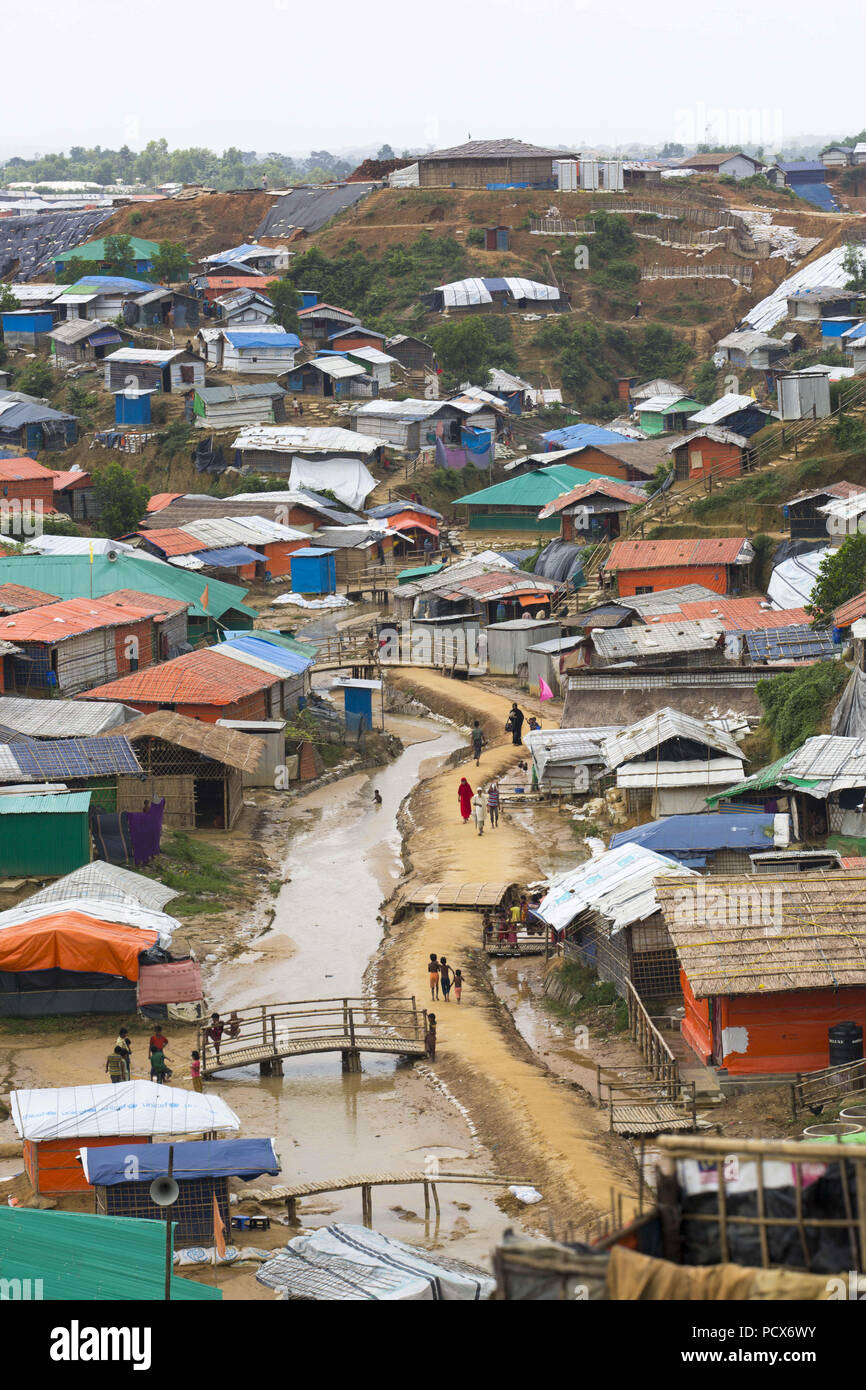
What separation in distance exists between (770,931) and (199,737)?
1338 cm

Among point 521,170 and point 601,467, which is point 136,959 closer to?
point 601,467

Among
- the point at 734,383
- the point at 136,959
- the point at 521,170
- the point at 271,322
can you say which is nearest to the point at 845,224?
the point at 521,170

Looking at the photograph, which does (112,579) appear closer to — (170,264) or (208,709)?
(208,709)

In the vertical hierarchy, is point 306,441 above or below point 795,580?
above

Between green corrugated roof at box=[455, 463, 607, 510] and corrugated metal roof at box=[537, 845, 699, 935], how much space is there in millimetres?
31776

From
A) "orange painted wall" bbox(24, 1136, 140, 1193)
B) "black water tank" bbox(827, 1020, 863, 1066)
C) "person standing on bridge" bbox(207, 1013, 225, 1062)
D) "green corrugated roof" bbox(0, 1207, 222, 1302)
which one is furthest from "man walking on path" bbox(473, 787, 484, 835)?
"green corrugated roof" bbox(0, 1207, 222, 1302)

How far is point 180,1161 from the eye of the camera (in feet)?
48.2

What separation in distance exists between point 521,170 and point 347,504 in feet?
120

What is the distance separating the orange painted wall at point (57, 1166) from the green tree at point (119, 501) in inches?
1433

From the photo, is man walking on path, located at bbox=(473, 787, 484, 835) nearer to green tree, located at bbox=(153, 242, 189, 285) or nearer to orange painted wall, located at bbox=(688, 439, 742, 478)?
orange painted wall, located at bbox=(688, 439, 742, 478)

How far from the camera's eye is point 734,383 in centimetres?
6269

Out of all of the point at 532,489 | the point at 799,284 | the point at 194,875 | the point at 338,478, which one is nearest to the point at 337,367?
the point at 338,478

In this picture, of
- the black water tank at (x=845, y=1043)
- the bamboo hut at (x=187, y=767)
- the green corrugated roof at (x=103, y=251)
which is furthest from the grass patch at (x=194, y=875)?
the green corrugated roof at (x=103, y=251)
